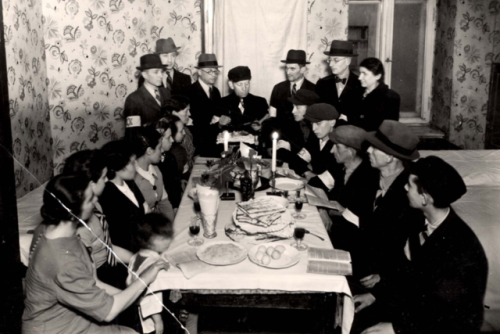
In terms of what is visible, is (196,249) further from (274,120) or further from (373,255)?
(274,120)

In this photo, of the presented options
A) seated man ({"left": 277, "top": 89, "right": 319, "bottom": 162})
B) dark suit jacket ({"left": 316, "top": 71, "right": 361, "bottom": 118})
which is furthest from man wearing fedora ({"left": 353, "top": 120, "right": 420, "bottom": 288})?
dark suit jacket ({"left": 316, "top": 71, "right": 361, "bottom": 118})

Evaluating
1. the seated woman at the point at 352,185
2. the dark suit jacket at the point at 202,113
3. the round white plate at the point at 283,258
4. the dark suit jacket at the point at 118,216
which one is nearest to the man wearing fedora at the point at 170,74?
the dark suit jacket at the point at 202,113

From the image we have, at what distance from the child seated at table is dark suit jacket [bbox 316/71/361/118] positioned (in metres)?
3.26

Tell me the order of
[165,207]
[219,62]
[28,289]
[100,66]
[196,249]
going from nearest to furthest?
[28,289] → [196,249] → [165,207] → [100,66] → [219,62]

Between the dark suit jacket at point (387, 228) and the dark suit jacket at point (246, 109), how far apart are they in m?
2.73

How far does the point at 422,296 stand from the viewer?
2.17 metres

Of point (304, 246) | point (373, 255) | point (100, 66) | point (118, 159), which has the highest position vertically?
point (100, 66)

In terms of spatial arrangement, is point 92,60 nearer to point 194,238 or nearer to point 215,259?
point 194,238

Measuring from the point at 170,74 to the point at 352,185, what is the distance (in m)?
3.29

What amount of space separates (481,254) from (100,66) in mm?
4415

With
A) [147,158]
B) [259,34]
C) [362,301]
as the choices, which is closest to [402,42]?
[259,34]

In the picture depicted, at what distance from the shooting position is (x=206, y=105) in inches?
216

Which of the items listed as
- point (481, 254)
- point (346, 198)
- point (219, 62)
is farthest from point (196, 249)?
point (219, 62)

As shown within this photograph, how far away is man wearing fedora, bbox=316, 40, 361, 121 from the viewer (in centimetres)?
532
